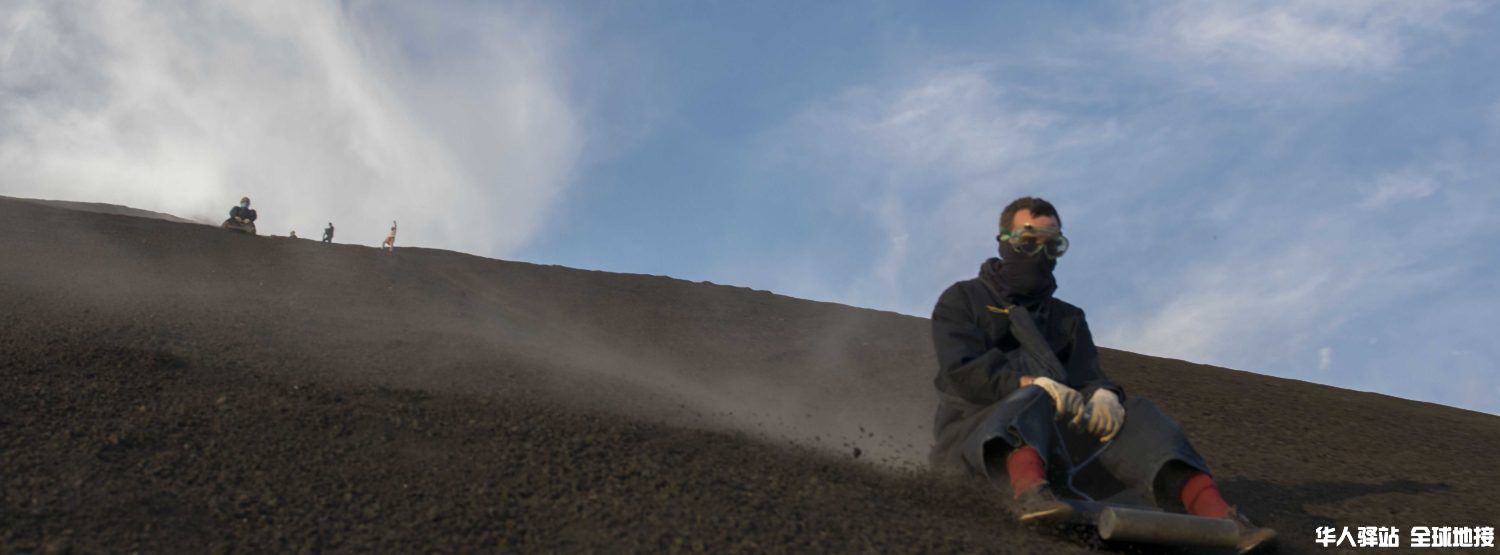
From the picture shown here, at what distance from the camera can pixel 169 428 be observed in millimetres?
5547

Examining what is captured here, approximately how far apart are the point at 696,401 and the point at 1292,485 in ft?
13.8

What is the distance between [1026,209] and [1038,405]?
125cm

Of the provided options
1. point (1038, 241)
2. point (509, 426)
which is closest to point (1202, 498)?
point (1038, 241)

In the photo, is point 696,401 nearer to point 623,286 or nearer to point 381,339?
point 381,339

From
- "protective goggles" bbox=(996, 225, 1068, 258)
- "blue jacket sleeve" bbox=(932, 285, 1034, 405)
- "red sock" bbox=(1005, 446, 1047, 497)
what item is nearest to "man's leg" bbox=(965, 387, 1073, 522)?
"red sock" bbox=(1005, 446, 1047, 497)

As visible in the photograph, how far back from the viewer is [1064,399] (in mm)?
5324

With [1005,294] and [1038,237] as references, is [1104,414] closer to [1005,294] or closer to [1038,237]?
[1005,294]

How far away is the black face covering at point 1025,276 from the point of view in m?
6.04

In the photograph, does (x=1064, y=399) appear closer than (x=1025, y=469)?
No

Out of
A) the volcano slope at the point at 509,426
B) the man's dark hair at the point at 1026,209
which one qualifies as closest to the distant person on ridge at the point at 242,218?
A: the volcano slope at the point at 509,426

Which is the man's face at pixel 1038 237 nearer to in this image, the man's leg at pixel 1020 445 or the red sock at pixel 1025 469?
the man's leg at pixel 1020 445

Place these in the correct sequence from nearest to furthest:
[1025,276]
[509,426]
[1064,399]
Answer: [1064,399] → [1025,276] → [509,426]

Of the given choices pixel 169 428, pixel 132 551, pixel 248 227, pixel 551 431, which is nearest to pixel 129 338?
pixel 169 428

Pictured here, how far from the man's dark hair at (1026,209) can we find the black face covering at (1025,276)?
0.47 feet
